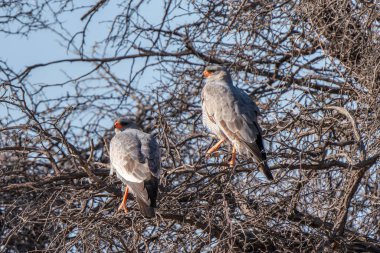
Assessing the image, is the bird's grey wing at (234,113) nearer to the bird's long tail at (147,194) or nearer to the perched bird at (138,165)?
the perched bird at (138,165)

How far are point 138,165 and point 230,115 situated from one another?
3.94ft

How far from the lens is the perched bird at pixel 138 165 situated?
6.45 metres

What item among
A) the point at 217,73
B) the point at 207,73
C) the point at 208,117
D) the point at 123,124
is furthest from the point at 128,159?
the point at 207,73

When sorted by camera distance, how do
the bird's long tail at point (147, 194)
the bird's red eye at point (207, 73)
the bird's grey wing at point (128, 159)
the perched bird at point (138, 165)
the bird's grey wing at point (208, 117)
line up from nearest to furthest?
the bird's long tail at point (147, 194)
the perched bird at point (138, 165)
the bird's grey wing at point (128, 159)
the bird's grey wing at point (208, 117)
the bird's red eye at point (207, 73)

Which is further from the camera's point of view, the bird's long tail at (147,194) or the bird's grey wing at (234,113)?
the bird's grey wing at (234,113)

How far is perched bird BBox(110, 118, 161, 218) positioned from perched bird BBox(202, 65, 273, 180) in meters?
0.68

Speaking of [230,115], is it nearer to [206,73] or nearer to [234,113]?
[234,113]

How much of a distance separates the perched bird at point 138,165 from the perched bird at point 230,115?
676mm

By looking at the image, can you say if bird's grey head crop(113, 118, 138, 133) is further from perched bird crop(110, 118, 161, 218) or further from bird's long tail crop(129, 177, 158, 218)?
bird's long tail crop(129, 177, 158, 218)

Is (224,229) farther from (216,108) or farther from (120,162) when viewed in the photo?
(216,108)

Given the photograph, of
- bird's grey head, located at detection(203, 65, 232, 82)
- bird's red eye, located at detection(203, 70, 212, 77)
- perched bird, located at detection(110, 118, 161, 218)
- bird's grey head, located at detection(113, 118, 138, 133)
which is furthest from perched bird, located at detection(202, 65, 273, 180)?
bird's grey head, located at detection(113, 118, 138, 133)

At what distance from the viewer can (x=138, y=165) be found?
23.3 ft

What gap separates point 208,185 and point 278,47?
2574 mm

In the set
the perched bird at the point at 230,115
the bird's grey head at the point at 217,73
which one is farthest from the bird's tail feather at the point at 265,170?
the bird's grey head at the point at 217,73
